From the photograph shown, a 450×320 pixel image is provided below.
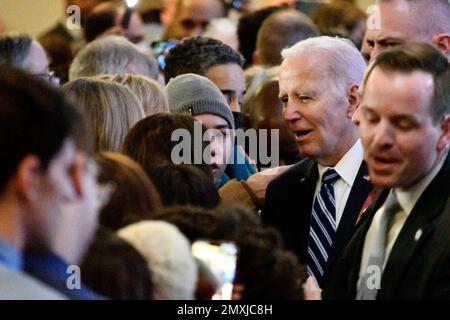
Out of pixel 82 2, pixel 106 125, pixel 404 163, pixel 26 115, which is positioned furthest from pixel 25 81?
pixel 82 2

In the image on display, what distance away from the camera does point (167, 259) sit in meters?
2.77

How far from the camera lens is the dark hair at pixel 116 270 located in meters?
2.76

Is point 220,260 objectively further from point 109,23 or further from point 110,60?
point 109,23

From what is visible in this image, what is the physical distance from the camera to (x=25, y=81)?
2.45m

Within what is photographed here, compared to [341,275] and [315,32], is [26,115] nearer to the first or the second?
[341,275]

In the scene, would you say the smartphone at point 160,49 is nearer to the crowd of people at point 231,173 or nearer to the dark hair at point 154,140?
the crowd of people at point 231,173

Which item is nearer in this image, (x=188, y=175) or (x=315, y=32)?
(x=188, y=175)

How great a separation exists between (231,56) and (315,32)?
1.67 meters

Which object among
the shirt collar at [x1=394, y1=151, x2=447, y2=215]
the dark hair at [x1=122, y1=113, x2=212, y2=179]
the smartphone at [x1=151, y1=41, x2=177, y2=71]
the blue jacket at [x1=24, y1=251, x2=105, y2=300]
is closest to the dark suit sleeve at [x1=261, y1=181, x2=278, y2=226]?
the dark hair at [x1=122, y1=113, x2=212, y2=179]

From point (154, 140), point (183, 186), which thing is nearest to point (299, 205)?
point (154, 140)

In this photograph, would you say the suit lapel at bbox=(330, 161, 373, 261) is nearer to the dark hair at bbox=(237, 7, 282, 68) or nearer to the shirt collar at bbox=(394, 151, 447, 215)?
the shirt collar at bbox=(394, 151, 447, 215)

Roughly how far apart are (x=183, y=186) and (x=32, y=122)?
4.92 feet

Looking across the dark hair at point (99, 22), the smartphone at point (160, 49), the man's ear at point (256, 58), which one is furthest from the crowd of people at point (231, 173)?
the dark hair at point (99, 22)

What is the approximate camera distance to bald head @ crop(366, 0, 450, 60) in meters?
5.23
